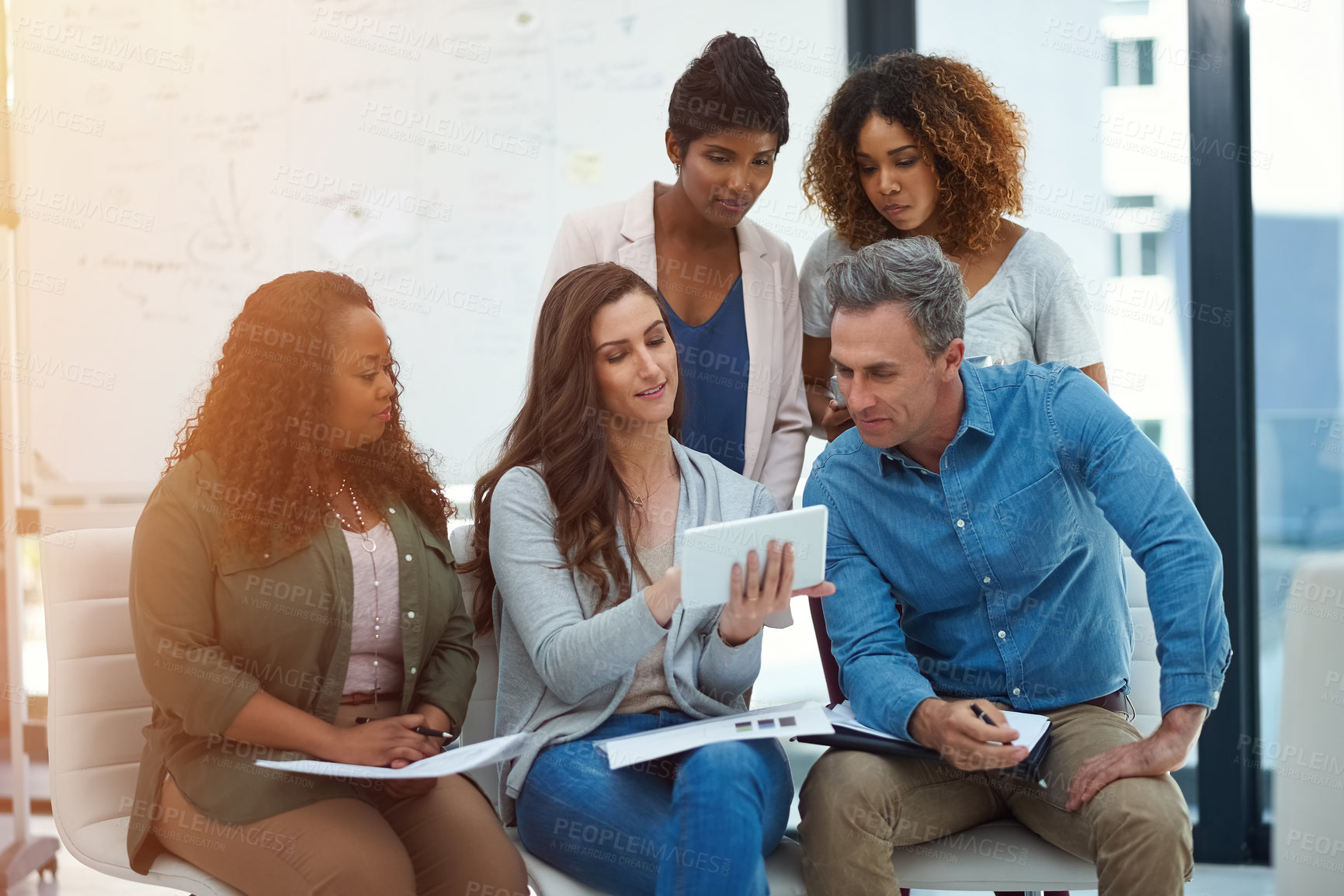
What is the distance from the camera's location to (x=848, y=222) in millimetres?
2393

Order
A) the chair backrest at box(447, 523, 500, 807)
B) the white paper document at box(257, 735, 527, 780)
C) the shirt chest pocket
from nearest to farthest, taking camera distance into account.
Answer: the white paper document at box(257, 735, 527, 780) < the shirt chest pocket < the chair backrest at box(447, 523, 500, 807)

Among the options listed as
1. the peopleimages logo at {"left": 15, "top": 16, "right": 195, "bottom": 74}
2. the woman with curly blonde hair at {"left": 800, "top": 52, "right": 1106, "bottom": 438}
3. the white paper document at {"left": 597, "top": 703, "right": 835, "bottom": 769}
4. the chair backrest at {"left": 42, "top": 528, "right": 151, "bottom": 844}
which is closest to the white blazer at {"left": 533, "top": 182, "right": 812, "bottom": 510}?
the woman with curly blonde hair at {"left": 800, "top": 52, "right": 1106, "bottom": 438}

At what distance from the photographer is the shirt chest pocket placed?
1841 millimetres

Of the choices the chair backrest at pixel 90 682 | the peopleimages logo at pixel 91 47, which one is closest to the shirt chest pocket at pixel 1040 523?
the chair backrest at pixel 90 682

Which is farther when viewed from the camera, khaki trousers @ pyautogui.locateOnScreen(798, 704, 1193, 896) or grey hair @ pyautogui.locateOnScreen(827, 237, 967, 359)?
grey hair @ pyautogui.locateOnScreen(827, 237, 967, 359)

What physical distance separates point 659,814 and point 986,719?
20.5 inches

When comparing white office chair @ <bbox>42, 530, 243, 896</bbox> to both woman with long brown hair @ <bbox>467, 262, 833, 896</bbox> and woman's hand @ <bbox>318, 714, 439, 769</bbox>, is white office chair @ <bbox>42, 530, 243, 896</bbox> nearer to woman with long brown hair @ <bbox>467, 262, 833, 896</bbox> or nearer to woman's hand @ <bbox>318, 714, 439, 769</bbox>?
woman's hand @ <bbox>318, 714, 439, 769</bbox>

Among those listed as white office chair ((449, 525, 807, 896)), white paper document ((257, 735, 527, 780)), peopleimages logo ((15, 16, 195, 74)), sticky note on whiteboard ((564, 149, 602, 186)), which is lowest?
white office chair ((449, 525, 807, 896))

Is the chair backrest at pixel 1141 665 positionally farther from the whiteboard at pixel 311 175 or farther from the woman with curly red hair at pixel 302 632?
the whiteboard at pixel 311 175

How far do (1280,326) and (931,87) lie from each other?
1.40m

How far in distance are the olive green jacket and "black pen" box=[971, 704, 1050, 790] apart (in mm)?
853

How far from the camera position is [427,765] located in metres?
1.58

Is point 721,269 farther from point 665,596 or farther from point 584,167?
point 584,167

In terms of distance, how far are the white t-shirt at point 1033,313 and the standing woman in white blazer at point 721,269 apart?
25 cm
